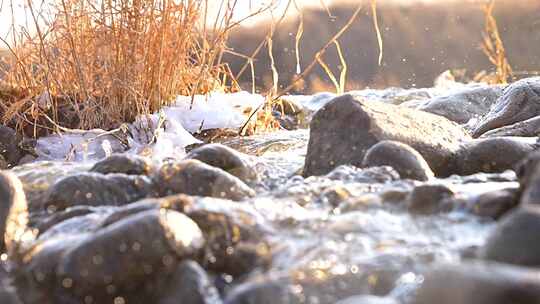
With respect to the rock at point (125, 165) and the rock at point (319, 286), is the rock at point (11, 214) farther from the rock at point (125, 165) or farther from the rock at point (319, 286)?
the rock at point (319, 286)

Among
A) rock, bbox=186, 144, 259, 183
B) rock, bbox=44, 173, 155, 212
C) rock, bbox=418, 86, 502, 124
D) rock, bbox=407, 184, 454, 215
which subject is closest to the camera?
rock, bbox=407, 184, 454, 215

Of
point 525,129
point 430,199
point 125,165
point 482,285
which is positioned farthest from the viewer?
point 525,129

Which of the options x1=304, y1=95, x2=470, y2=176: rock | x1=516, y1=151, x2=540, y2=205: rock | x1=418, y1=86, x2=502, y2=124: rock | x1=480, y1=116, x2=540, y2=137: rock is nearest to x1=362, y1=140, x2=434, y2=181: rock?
x1=304, y1=95, x2=470, y2=176: rock

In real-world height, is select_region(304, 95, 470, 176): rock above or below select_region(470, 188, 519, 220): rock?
below

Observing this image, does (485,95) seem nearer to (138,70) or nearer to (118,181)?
(138,70)

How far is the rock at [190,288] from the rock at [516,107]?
109 inches

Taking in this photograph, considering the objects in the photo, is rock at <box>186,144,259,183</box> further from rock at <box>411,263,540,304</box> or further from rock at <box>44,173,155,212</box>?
rock at <box>411,263,540,304</box>

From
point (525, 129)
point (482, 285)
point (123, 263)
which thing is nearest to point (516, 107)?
point (525, 129)

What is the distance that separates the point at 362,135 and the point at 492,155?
44 cm

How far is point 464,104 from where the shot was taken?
17.2ft

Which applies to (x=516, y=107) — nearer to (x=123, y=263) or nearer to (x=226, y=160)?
(x=226, y=160)

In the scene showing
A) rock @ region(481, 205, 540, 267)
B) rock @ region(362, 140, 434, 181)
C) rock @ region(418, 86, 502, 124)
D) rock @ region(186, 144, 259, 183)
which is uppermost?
rock @ region(481, 205, 540, 267)

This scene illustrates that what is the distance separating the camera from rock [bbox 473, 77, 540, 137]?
383 centimetres

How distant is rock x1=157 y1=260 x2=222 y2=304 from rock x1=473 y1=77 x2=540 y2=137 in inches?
109
